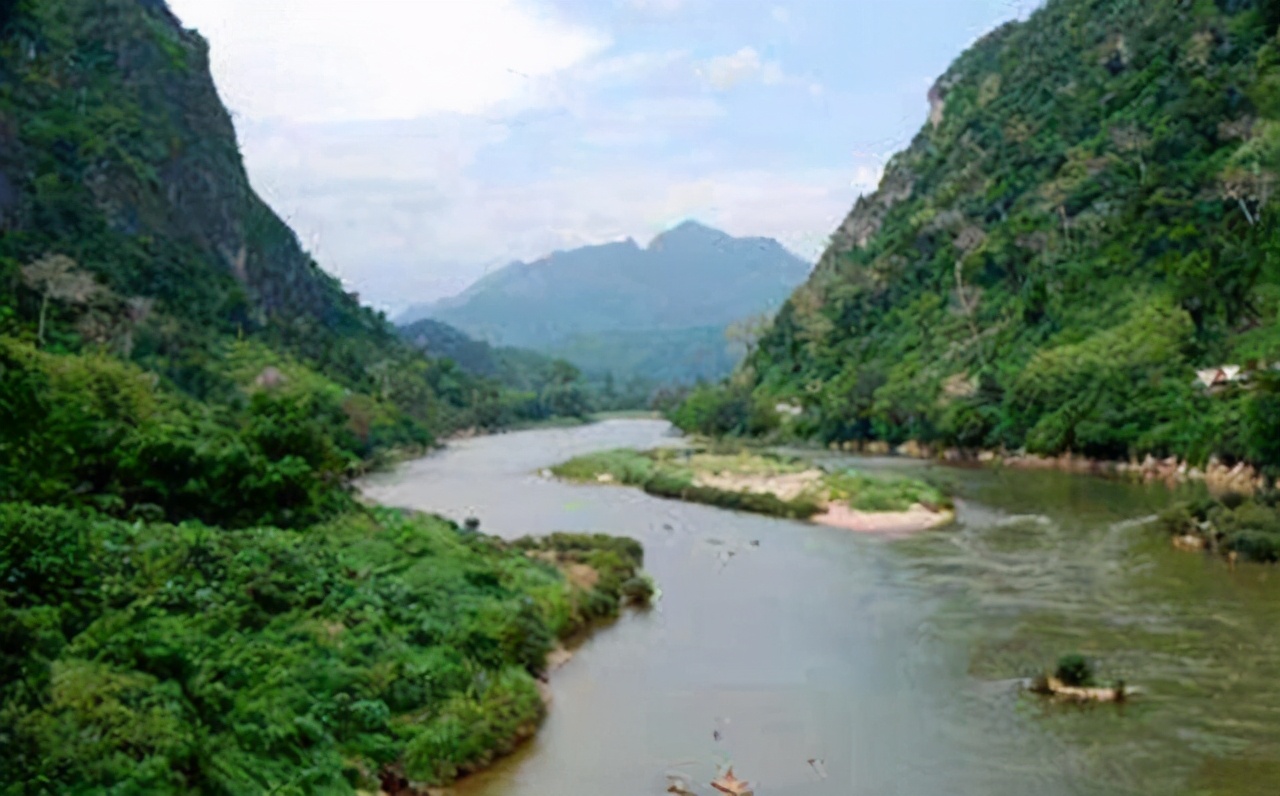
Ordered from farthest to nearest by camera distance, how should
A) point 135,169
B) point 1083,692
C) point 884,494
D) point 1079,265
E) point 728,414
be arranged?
point 728,414
point 135,169
point 1079,265
point 884,494
point 1083,692

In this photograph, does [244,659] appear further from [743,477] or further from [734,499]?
[743,477]

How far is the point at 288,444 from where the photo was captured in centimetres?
2392

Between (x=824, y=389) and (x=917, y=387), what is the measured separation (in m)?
14.2

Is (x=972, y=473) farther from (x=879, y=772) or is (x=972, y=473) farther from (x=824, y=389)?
(x=879, y=772)

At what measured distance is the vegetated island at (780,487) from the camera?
37.6 m

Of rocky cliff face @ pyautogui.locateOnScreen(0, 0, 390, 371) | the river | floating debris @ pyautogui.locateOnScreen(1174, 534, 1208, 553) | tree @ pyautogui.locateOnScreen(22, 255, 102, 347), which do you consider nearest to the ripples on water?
the river

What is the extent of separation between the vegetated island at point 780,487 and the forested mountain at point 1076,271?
11.9 m

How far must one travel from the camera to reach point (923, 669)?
65.1 feet

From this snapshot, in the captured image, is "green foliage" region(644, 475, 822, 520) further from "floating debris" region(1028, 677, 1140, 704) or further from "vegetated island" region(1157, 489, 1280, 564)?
"floating debris" region(1028, 677, 1140, 704)

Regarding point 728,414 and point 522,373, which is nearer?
point 728,414

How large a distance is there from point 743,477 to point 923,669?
27066 millimetres

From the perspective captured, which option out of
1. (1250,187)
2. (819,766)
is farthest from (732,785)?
(1250,187)

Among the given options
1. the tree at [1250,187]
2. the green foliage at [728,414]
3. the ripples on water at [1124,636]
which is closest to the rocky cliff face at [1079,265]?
the tree at [1250,187]

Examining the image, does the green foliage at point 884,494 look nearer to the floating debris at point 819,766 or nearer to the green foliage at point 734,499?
the green foliage at point 734,499
